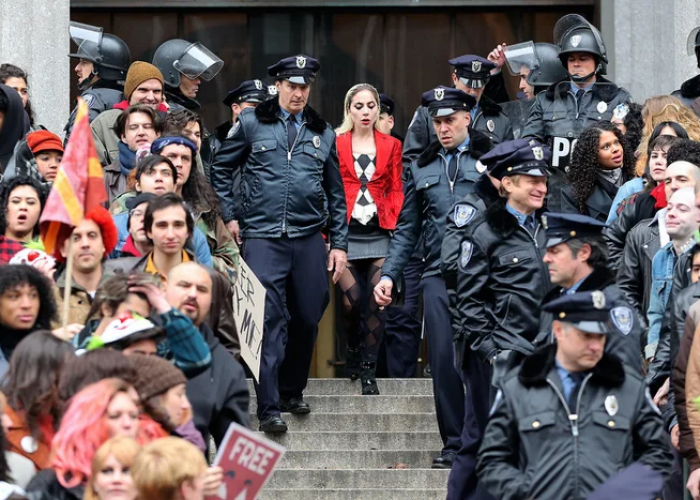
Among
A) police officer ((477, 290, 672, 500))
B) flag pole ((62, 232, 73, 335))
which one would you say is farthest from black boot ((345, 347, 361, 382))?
police officer ((477, 290, 672, 500))

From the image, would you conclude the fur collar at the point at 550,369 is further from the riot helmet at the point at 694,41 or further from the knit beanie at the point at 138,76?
the riot helmet at the point at 694,41

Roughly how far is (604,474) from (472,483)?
209cm

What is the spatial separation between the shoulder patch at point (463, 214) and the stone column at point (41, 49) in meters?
5.08

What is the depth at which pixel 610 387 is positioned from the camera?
7.70 meters

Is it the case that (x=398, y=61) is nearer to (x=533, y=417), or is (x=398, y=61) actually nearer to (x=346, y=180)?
(x=346, y=180)

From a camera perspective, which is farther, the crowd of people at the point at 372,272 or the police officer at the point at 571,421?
the police officer at the point at 571,421

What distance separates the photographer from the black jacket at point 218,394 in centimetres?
803

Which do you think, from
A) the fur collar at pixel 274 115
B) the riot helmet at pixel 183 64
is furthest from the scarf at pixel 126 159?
the riot helmet at pixel 183 64

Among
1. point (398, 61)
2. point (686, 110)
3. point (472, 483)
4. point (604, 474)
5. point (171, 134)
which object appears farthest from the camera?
point (398, 61)

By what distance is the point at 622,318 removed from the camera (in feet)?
26.7

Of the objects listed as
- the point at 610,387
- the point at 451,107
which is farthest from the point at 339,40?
the point at 610,387

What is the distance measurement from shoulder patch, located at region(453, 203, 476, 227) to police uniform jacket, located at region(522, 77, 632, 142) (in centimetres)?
261

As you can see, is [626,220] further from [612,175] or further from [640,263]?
[612,175]

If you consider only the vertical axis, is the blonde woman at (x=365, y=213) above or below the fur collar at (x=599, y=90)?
below
